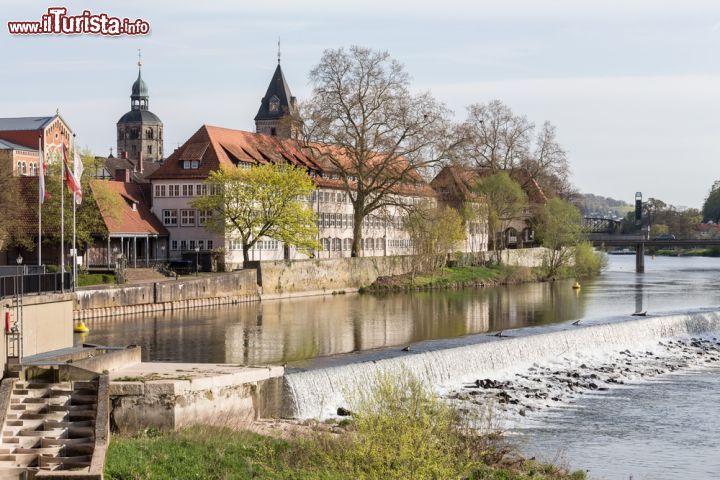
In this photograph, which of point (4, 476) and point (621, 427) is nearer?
point (4, 476)

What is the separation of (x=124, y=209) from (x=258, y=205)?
8703 mm

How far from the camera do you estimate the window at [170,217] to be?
248 feet

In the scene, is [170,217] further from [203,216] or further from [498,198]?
[498,198]

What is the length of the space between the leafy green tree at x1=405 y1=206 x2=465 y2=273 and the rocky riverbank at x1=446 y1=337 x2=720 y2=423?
1186 inches

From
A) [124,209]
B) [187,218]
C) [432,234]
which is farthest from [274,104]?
[124,209]

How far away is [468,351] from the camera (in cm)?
3788

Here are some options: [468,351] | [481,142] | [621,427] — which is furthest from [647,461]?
[481,142]

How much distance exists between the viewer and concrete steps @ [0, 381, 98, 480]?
19.7 m

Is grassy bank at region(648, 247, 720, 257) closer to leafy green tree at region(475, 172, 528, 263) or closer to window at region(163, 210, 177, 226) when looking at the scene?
leafy green tree at region(475, 172, 528, 263)

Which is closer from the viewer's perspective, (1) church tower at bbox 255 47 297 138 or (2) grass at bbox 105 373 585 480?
(2) grass at bbox 105 373 585 480

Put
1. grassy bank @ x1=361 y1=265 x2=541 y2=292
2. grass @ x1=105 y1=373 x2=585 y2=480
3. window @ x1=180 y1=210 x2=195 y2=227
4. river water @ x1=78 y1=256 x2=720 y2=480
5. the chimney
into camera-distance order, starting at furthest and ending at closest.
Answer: the chimney, grassy bank @ x1=361 y1=265 x2=541 y2=292, window @ x1=180 y1=210 x2=195 y2=227, river water @ x1=78 y1=256 x2=720 y2=480, grass @ x1=105 y1=373 x2=585 y2=480

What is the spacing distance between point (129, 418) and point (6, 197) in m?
41.5

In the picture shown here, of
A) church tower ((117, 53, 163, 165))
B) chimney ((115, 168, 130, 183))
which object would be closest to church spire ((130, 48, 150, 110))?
church tower ((117, 53, 163, 165))

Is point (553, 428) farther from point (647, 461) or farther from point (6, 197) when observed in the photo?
point (6, 197)
